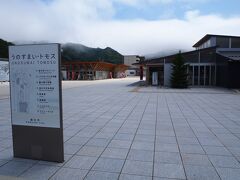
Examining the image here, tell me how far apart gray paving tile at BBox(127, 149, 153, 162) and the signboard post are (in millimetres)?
1265

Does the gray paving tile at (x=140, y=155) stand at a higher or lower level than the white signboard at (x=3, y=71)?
lower

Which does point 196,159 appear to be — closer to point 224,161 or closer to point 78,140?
point 224,161

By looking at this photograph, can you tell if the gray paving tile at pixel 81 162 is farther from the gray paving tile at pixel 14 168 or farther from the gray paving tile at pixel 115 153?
the gray paving tile at pixel 14 168

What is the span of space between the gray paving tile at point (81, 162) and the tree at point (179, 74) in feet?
59.8

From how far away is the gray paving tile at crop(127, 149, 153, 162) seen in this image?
13.6 ft

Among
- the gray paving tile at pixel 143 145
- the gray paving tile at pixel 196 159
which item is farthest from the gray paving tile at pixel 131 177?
the gray paving tile at pixel 143 145

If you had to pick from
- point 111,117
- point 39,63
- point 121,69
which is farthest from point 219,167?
point 121,69

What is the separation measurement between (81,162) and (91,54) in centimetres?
9024

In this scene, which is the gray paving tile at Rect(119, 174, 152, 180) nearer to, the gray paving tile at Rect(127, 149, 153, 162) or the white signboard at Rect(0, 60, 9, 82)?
the gray paving tile at Rect(127, 149, 153, 162)

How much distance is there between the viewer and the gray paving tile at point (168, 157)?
4.01 metres

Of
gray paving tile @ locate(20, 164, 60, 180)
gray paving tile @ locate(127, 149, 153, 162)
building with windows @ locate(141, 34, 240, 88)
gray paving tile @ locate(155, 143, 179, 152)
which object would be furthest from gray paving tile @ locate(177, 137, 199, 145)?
building with windows @ locate(141, 34, 240, 88)

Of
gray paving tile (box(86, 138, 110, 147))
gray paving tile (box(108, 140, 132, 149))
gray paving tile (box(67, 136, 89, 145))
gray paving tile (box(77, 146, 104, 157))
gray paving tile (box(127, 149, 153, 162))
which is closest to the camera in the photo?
gray paving tile (box(127, 149, 153, 162))

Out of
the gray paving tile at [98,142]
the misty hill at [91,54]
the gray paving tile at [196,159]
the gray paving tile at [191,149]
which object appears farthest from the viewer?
the misty hill at [91,54]

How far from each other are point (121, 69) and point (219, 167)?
5956 centimetres
